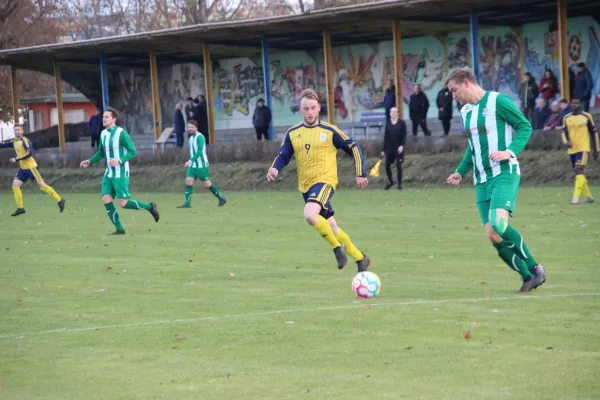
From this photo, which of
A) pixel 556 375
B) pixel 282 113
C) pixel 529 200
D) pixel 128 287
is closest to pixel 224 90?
pixel 282 113

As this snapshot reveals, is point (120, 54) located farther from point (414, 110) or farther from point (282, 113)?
point (414, 110)

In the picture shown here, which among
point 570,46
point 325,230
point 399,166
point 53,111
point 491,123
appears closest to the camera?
point 491,123

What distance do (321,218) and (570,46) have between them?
25256mm

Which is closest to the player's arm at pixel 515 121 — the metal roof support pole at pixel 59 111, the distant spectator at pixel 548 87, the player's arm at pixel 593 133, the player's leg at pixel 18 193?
the player's arm at pixel 593 133

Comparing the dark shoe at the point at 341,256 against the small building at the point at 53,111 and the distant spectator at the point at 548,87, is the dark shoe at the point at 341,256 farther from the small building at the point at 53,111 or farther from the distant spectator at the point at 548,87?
the small building at the point at 53,111

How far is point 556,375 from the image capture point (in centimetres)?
577

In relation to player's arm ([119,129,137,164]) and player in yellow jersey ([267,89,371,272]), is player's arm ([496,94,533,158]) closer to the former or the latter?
player in yellow jersey ([267,89,371,272])

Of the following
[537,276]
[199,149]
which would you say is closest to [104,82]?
[199,149]

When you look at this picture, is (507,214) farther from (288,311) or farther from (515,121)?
(288,311)

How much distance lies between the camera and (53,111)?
75.5 meters

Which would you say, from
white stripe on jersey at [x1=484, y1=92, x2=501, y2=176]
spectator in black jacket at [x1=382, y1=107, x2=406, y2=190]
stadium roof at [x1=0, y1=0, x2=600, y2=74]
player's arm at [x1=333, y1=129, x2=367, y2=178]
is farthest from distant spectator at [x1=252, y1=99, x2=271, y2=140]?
white stripe on jersey at [x1=484, y1=92, x2=501, y2=176]

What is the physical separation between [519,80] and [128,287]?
2681 cm

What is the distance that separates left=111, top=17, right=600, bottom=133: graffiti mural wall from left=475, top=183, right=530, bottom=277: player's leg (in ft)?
82.8

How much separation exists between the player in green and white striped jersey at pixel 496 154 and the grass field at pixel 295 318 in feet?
1.28
